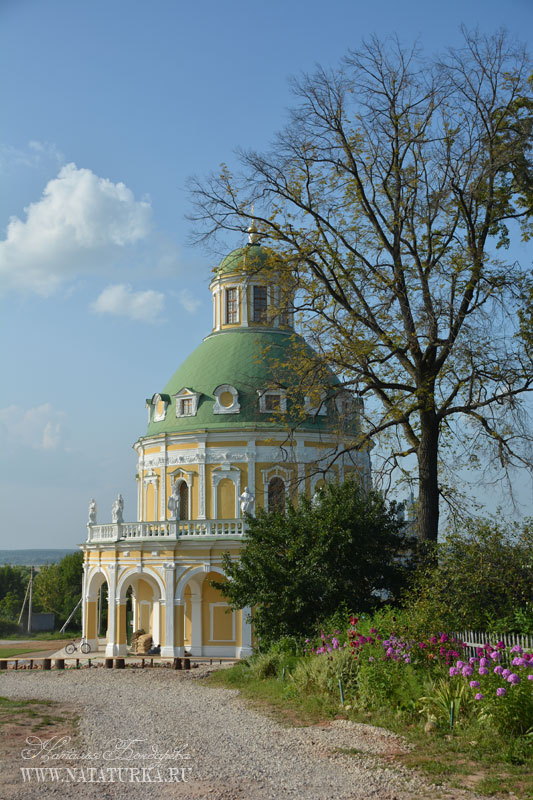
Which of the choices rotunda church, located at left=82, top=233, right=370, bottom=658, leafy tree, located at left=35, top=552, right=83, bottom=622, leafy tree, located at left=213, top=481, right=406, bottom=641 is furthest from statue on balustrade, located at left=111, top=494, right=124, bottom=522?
leafy tree, located at left=35, top=552, right=83, bottom=622

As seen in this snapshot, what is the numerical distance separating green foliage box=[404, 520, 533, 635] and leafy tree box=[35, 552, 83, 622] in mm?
60169

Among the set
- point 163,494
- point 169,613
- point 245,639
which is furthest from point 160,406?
point 245,639

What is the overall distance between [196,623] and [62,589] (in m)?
41.4

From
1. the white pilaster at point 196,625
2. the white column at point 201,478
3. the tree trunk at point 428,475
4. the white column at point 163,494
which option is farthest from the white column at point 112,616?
the tree trunk at point 428,475

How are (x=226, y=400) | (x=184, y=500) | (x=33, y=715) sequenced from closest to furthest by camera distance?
(x=33, y=715), (x=226, y=400), (x=184, y=500)

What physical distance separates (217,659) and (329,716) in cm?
2046

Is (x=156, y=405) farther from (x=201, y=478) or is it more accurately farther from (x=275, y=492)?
(x=275, y=492)

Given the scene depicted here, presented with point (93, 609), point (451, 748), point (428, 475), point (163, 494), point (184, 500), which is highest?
point (163, 494)

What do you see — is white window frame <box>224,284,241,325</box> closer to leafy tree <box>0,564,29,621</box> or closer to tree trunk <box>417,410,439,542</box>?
tree trunk <box>417,410,439,542</box>

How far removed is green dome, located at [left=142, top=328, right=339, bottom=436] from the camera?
3897cm

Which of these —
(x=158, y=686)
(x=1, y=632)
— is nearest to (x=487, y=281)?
(x=158, y=686)

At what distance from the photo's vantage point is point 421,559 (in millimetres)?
18844

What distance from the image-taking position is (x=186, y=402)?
41094 millimetres

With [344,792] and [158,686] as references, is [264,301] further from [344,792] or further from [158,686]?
[344,792]
